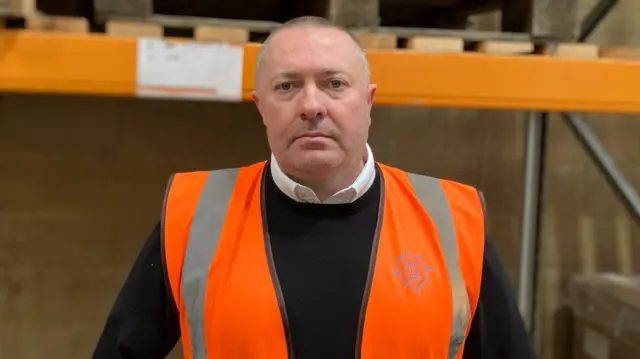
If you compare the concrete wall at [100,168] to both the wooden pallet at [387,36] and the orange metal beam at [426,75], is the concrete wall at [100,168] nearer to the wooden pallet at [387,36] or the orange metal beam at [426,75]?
the wooden pallet at [387,36]

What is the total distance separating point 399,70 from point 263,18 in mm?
1103

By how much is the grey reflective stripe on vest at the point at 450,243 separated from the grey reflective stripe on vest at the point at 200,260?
489mm

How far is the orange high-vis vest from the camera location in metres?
1.32

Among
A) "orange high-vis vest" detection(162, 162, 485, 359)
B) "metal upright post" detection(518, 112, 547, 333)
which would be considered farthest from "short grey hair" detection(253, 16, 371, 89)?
"metal upright post" detection(518, 112, 547, 333)

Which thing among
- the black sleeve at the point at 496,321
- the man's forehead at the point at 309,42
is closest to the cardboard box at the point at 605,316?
the black sleeve at the point at 496,321

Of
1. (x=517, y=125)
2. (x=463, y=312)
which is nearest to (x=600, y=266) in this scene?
(x=517, y=125)

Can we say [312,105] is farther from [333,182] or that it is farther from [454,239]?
[454,239]

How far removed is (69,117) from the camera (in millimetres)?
2465

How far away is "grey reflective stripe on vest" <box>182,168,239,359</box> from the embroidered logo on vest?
0.42m

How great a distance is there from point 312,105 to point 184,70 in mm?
304

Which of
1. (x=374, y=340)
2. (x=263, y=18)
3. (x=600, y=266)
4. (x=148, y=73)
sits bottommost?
(x=600, y=266)

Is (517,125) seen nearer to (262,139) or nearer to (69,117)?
(262,139)

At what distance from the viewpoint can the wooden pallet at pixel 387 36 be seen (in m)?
1.37

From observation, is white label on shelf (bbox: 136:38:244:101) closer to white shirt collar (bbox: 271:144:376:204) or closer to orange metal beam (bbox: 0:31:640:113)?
orange metal beam (bbox: 0:31:640:113)
